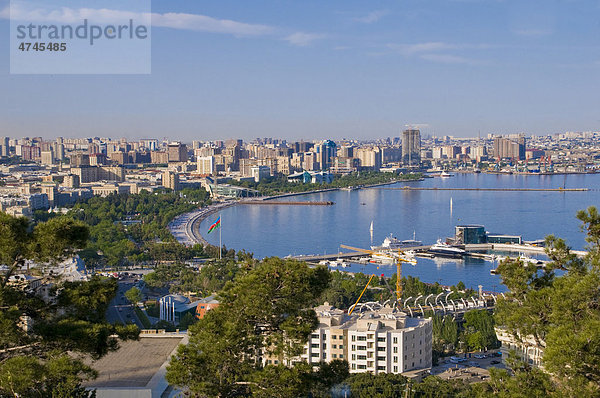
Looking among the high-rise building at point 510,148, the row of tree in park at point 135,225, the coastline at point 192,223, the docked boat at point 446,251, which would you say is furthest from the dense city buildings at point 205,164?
the docked boat at point 446,251

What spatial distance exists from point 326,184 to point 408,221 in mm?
10123

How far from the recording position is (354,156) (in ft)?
106

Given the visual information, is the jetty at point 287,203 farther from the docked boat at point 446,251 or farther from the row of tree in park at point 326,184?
Result: the docked boat at point 446,251

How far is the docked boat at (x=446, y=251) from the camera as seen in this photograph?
34.6 ft

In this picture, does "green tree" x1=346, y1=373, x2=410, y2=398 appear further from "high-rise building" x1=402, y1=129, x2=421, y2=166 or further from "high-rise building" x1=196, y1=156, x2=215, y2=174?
"high-rise building" x1=402, y1=129, x2=421, y2=166

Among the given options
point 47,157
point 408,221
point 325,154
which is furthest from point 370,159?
point 408,221

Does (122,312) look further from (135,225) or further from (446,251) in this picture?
(135,225)

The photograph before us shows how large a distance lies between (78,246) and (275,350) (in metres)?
0.52

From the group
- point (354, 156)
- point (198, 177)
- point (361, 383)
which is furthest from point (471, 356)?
point (354, 156)

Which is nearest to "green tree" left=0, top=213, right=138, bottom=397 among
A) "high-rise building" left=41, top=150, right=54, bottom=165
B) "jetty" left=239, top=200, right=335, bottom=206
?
"jetty" left=239, top=200, right=335, bottom=206

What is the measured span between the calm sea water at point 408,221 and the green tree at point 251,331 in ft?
20.8

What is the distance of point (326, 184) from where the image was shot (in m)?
24.3

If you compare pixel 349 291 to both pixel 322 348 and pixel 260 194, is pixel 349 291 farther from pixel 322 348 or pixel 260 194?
pixel 260 194

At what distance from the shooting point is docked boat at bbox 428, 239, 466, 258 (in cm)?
1056
